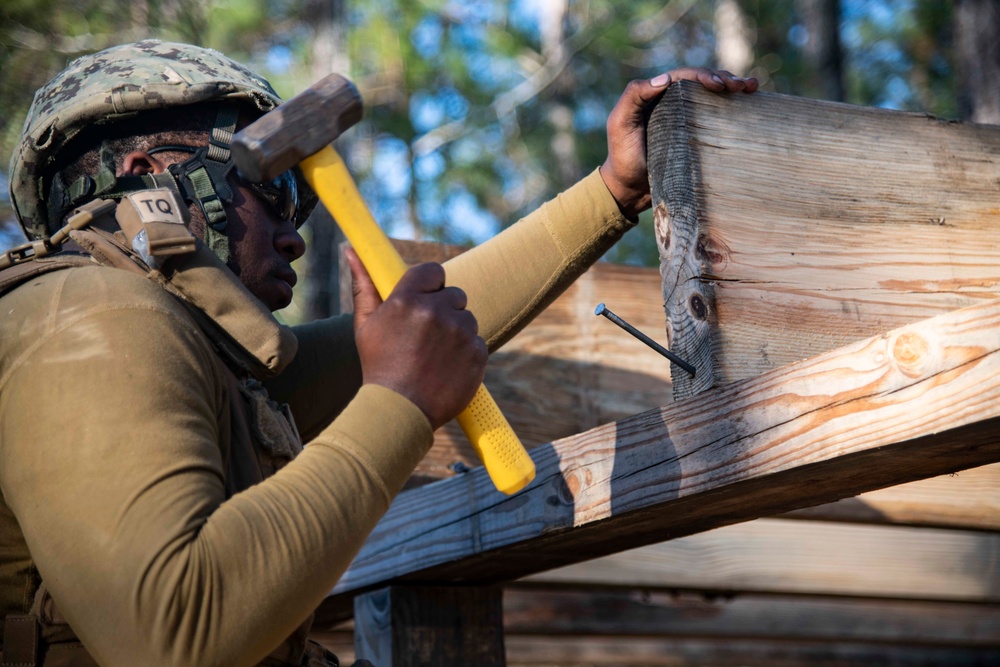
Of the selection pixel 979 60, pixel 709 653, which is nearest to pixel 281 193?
pixel 979 60

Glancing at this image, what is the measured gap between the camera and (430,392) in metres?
1.83

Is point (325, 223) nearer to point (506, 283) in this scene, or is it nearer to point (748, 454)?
point (506, 283)

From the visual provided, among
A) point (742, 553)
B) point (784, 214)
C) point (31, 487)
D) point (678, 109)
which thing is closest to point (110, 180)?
point (31, 487)

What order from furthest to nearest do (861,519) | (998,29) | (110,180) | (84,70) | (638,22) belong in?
(638,22), (998,29), (861,519), (84,70), (110,180)

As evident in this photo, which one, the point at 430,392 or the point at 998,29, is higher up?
the point at 430,392

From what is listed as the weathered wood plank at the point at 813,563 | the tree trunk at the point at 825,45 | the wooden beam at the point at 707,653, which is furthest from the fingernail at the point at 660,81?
the tree trunk at the point at 825,45

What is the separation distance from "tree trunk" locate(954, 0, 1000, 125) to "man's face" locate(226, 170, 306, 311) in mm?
3876

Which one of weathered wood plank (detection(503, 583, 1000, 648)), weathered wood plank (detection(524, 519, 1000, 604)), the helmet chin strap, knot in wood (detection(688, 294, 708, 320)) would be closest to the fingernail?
knot in wood (detection(688, 294, 708, 320))

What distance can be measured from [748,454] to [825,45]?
1125 centimetres

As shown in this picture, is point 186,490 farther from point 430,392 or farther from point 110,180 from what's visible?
point 110,180

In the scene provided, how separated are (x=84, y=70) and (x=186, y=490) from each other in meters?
1.31

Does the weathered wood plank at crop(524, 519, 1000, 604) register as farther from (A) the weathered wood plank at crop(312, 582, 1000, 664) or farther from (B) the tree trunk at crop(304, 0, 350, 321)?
(B) the tree trunk at crop(304, 0, 350, 321)

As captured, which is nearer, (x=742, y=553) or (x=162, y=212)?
(x=162, y=212)

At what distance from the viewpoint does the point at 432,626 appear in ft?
10.5
